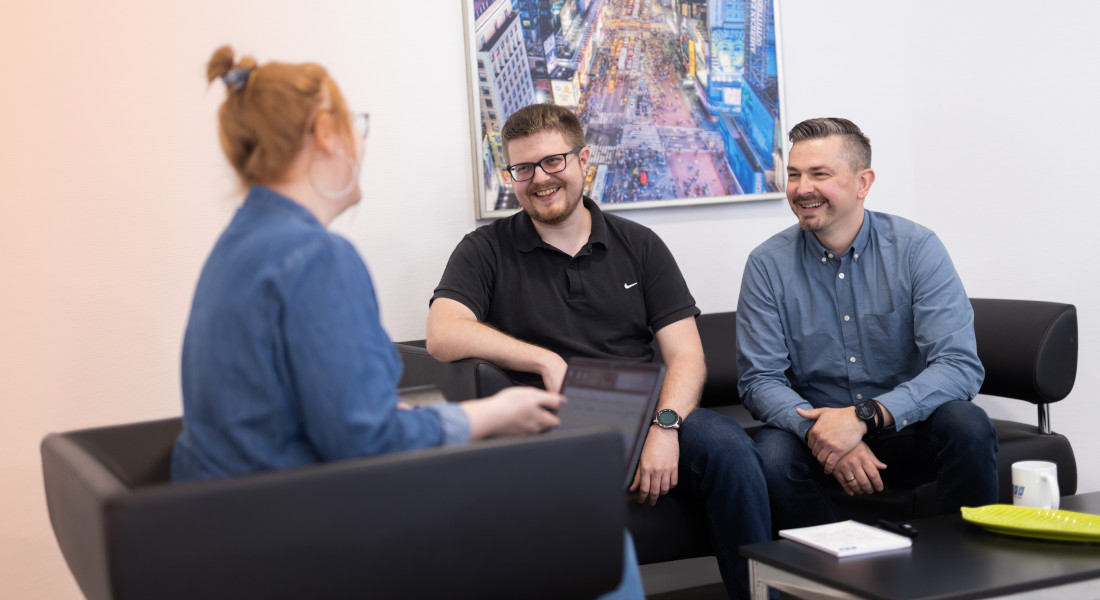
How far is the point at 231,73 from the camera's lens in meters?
1.34

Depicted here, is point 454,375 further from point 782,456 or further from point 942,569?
point 942,569

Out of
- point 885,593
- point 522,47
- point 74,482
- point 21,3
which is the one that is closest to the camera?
point 74,482

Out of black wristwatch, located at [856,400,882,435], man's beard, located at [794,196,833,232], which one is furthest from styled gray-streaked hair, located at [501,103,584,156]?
black wristwatch, located at [856,400,882,435]

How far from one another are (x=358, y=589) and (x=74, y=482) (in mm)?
491

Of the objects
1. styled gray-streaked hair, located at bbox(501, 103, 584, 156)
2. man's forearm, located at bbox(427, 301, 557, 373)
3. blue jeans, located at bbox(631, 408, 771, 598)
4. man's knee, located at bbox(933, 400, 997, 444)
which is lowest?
blue jeans, located at bbox(631, 408, 771, 598)

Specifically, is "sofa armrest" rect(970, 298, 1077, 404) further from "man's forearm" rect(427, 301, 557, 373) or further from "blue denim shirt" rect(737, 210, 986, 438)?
"man's forearm" rect(427, 301, 557, 373)

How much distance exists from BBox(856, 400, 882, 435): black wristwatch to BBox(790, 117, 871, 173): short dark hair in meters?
0.74

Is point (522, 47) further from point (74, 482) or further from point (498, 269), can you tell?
point (74, 482)

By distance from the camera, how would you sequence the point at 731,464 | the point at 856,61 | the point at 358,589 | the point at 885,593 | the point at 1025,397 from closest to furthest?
the point at 358,589
the point at 885,593
the point at 731,464
the point at 1025,397
the point at 856,61

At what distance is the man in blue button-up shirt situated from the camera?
2531mm

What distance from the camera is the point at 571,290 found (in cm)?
280

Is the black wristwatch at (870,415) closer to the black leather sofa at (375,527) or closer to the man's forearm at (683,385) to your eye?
the man's forearm at (683,385)

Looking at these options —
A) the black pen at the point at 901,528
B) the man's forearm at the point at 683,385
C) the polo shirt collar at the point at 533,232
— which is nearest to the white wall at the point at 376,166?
the polo shirt collar at the point at 533,232

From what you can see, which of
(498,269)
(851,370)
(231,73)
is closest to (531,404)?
A: (231,73)
